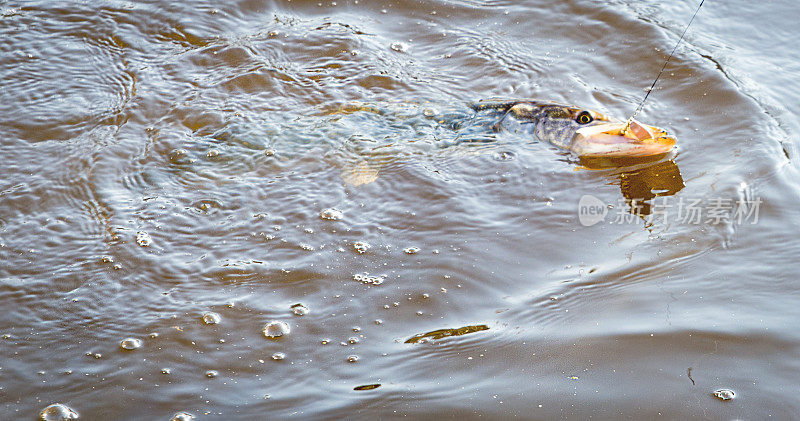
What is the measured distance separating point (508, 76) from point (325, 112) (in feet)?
5.32

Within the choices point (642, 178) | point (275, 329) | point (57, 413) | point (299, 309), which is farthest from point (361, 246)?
point (642, 178)

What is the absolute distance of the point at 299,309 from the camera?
3.75 m

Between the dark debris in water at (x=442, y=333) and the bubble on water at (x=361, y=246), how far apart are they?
2.73 ft

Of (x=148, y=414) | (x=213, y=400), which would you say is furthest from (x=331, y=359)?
(x=148, y=414)

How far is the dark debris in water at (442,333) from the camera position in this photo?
11.5 feet

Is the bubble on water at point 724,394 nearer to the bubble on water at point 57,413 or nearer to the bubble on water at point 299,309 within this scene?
the bubble on water at point 299,309

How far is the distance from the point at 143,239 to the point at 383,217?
1445mm

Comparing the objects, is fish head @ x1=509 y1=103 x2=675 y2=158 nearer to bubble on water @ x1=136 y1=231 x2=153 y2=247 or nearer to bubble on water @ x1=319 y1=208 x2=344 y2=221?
bubble on water @ x1=319 y1=208 x2=344 y2=221

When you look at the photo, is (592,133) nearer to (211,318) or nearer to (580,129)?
(580,129)

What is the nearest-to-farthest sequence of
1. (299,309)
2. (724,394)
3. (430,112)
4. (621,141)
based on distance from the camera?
1. (724,394)
2. (299,309)
3. (621,141)
4. (430,112)

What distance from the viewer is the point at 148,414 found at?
307cm

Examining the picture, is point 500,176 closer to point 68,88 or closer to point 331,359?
point 331,359

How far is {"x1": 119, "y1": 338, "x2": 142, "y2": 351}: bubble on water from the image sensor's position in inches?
137

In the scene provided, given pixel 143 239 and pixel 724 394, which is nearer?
pixel 724 394
